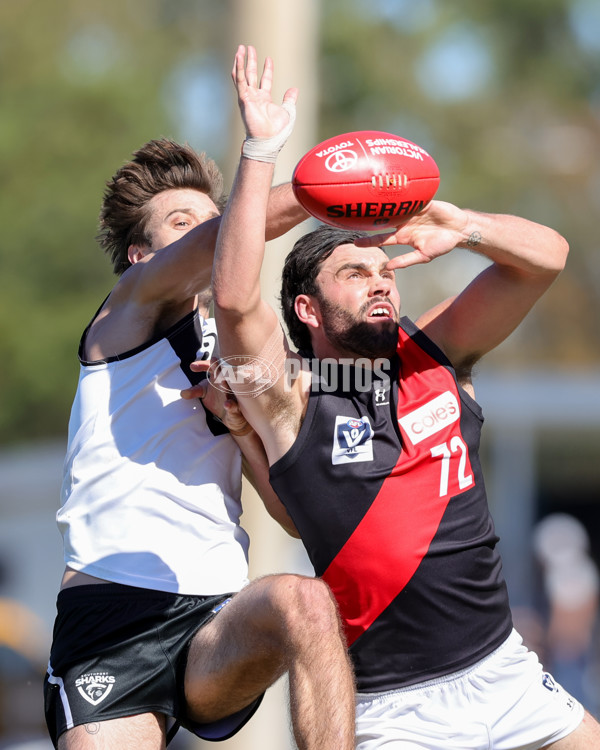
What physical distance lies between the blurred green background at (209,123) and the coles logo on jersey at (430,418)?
17708mm

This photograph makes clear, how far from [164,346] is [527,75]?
3157cm

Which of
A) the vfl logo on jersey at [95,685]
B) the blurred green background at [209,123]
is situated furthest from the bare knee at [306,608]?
the blurred green background at [209,123]

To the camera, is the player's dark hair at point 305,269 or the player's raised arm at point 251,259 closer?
the player's raised arm at point 251,259

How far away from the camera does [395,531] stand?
4090 mm

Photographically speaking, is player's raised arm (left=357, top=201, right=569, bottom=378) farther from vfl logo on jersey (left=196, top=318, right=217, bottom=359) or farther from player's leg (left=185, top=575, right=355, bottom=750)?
player's leg (left=185, top=575, right=355, bottom=750)

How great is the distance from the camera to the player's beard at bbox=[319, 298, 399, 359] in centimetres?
425

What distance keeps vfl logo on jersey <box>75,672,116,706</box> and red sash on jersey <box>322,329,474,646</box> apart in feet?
2.95

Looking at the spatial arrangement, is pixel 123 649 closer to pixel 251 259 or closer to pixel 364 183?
pixel 251 259

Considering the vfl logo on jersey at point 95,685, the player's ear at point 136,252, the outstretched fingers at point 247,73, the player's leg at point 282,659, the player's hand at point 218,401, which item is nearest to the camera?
the player's leg at point 282,659

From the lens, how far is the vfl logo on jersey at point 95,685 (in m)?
4.09

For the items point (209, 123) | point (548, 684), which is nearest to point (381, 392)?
point (548, 684)

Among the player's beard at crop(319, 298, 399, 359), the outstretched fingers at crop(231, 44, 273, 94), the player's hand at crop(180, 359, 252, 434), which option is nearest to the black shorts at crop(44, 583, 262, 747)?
the player's hand at crop(180, 359, 252, 434)

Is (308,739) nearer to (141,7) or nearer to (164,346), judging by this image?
(164,346)

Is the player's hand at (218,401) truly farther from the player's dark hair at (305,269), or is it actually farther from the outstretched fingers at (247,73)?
the outstretched fingers at (247,73)
